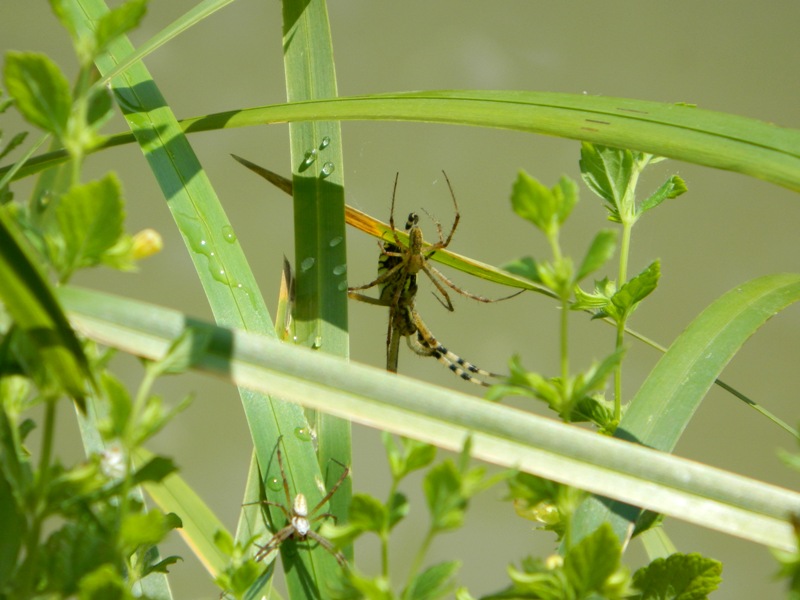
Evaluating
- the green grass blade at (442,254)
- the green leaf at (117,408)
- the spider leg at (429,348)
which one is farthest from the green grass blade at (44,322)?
the spider leg at (429,348)

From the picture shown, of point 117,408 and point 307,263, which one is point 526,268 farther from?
point 307,263

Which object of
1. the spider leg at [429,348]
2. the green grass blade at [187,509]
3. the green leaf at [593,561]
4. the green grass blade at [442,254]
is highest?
the spider leg at [429,348]

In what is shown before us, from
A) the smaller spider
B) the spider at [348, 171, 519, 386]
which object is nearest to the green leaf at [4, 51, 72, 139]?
the smaller spider

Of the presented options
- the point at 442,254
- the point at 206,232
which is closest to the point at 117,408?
Answer: the point at 206,232

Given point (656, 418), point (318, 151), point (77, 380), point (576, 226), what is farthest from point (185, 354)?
point (576, 226)

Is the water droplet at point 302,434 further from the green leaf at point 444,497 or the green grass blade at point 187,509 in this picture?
the green leaf at point 444,497

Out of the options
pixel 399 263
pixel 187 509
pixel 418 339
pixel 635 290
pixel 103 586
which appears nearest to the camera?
pixel 103 586

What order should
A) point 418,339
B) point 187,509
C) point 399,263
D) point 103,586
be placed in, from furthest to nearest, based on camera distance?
point 418,339
point 399,263
point 187,509
point 103,586
